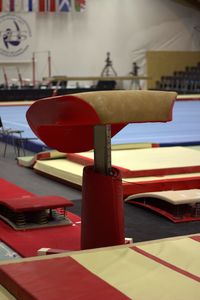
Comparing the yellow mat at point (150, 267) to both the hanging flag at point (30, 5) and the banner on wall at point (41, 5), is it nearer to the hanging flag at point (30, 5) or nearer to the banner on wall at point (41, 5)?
the banner on wall at point (41, 5)

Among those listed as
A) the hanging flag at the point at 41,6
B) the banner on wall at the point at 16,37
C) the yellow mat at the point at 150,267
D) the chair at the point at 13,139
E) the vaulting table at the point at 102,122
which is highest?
the hanging flag at the point at 41,6

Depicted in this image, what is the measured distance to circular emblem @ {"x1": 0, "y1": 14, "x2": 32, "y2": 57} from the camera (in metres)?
18.2

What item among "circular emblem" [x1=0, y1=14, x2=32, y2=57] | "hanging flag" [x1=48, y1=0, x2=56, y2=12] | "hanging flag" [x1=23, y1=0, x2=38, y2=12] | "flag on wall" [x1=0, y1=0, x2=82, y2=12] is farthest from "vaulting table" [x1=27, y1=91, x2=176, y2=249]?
"hanging flag" [x1=48, y1=0, x2=56, y2=12]

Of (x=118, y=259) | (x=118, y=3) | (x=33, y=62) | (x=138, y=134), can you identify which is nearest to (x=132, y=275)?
(x=118, y=259)

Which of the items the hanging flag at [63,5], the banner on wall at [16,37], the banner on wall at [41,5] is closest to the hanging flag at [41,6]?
the banner on wall at [41,5]

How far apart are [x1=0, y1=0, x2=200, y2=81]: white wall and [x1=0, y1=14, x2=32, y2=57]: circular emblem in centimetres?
41

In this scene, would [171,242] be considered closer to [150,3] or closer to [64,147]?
[64,147]

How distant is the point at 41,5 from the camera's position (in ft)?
61.0

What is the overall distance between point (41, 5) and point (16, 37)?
133 cm

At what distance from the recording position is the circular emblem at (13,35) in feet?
59.7

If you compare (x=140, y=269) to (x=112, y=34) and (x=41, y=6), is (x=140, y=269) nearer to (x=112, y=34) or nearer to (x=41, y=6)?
(x=41, y=6)

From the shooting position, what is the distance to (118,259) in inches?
103

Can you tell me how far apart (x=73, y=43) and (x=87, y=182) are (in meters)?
16.7

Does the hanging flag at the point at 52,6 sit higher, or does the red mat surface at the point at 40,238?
the hanging flag at the point at 52,6
